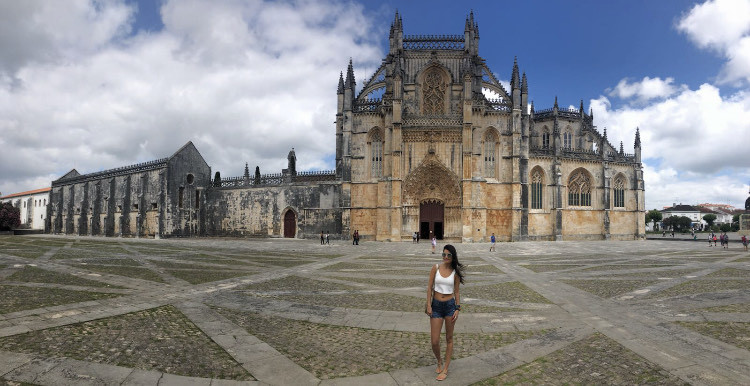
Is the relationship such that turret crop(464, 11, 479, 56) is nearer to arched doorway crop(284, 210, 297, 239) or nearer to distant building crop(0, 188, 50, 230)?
arched doorway crop(284, 210, 297, 239)

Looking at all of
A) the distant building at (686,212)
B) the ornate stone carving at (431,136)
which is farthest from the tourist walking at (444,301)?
the distant building at (686,212)

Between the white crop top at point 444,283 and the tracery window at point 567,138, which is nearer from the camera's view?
the white crop top at point 444,283

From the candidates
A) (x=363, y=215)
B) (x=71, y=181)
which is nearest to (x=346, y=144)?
(x=363, y=215)

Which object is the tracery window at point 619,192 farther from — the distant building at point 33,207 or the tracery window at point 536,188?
the distant building at point 33,207

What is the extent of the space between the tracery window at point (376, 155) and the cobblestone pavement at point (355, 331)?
2446 cm

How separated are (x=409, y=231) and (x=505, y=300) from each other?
87.4 feet

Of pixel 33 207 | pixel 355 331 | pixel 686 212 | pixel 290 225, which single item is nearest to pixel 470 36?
pixel 290 225

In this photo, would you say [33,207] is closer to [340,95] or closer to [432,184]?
[340,95]

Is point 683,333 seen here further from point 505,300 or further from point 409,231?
point 409,231

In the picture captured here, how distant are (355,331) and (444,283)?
2.73 m

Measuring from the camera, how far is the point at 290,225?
40375 millimetres

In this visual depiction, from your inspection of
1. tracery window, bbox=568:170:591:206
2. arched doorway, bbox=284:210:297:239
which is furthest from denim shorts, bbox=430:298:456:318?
tracery window, bbox=568:170:591:206

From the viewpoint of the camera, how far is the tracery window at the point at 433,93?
1484 inches

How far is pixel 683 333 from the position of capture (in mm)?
6637
